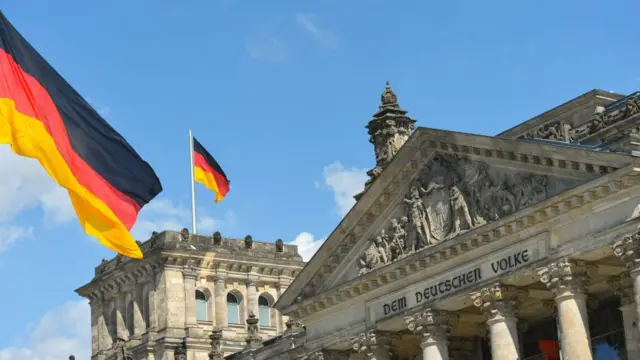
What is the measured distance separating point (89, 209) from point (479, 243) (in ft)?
70.5

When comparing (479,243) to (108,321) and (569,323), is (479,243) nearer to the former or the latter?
(569,323)

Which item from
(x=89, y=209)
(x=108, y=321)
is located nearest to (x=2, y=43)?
(x=89, y=209)

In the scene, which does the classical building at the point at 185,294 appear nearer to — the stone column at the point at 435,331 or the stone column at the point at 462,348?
the stone column at the point at 462,348

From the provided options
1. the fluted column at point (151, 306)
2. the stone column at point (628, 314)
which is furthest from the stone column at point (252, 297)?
the stone column at point (628, 314)

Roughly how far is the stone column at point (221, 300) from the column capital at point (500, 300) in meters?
41.5

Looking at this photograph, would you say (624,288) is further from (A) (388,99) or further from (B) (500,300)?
(A) (388,99)

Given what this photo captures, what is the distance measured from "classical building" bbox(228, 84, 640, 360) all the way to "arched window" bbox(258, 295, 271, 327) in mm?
32003

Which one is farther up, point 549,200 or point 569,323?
point 549,200

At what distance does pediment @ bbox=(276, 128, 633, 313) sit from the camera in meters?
46.5

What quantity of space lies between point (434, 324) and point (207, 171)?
22782 mm

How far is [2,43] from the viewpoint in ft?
98.6

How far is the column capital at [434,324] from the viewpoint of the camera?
51.6 metres

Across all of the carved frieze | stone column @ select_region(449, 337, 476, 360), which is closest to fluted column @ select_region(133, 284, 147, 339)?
stone column @ select_region(449, 337, 476, 360)

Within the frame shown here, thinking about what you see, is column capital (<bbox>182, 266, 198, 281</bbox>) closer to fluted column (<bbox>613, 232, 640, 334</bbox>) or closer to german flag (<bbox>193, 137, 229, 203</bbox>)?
german flag (<bbox>193, 137, 229, 203</bbox>)
